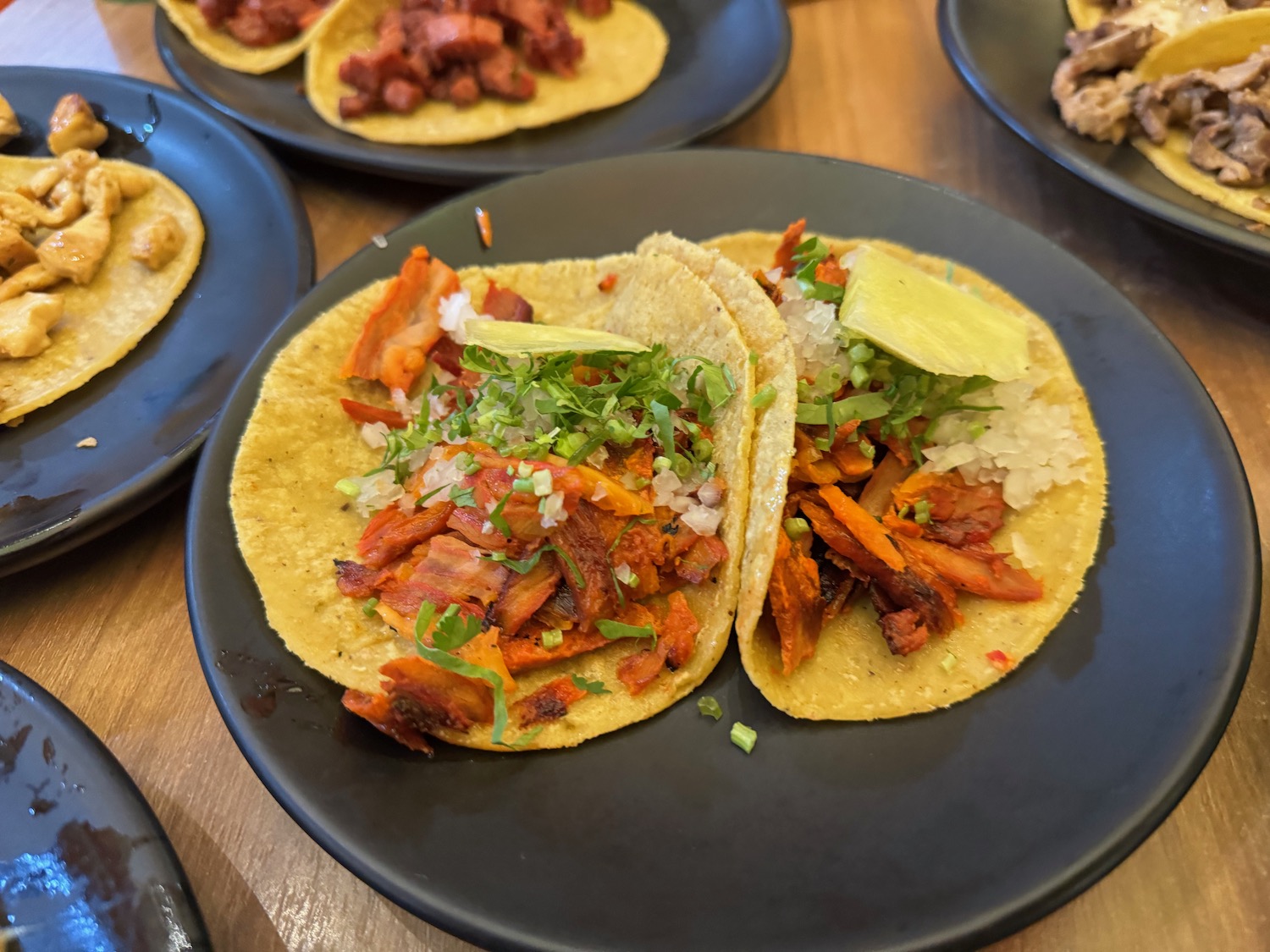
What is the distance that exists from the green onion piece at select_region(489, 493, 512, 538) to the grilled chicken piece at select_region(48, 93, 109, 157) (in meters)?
2.56

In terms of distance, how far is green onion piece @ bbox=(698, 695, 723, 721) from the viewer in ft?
5.28

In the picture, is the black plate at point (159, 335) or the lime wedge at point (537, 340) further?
the black plate at point (159, 335)

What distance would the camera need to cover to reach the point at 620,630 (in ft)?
5.47

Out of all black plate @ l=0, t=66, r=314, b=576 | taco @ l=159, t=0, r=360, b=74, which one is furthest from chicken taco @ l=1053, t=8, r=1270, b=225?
taco @ l=159, t=0, r=360, b=74

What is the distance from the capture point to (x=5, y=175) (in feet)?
9.62

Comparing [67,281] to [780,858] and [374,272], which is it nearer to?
[374,272]

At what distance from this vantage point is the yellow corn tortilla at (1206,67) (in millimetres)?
2395

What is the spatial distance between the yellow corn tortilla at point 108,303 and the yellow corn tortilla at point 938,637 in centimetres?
190

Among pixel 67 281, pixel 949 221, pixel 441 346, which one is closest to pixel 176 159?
pixel 67 281

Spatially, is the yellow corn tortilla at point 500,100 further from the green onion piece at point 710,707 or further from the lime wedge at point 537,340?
the green onion piece at point 710,707

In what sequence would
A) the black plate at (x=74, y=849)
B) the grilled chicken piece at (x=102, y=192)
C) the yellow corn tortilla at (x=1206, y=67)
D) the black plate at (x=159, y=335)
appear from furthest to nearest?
1. the grilled chicken piece at (x=102, y=192)
2. the yellow corn tortilla at (x=1206, y=67)
3. the black plate at (x=159, y=335)
4. the black plate at (x=74, y=849)

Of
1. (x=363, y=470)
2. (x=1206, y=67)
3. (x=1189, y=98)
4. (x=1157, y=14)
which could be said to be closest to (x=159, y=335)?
(x=363, y=470)

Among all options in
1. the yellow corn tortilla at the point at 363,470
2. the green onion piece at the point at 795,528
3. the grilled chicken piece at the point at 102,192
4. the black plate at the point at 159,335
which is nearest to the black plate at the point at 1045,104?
the yellow corn tortilla at the point at 363,470

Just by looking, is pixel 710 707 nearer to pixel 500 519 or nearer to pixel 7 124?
pixel 500 519
